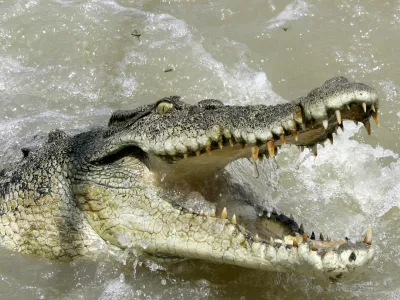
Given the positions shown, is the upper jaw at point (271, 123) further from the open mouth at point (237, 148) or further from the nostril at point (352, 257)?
the nostril at point (352, 257)

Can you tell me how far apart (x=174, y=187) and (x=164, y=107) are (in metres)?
0.55

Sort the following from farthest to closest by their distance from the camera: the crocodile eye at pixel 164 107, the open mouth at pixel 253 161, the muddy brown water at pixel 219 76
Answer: the muddy brown water at pixel 219 76
the crocodile eye at pixel 164 107
the open mouth at pixel 253 161

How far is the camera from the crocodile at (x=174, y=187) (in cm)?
294

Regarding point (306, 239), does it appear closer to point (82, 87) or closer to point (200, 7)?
point (82, 87)

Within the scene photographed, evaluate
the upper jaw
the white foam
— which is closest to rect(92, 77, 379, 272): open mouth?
the upper jaw

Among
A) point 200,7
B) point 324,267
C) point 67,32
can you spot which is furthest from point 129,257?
point 200,7

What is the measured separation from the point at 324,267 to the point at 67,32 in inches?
233

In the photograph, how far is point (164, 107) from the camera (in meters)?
3.74

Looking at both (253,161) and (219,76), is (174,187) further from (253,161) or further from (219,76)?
(219,76)

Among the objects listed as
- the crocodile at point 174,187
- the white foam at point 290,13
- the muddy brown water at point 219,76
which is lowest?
the muddy brown water at point 219,76

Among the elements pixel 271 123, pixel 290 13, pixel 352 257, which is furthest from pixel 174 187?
pixel 290 13

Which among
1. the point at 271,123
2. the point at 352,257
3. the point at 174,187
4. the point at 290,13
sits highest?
the point at 271,123

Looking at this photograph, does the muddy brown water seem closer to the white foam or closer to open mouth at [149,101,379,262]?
the white foam

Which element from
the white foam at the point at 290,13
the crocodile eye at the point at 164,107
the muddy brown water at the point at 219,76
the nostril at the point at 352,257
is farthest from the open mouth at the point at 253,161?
the white foam at the point at 290,13
